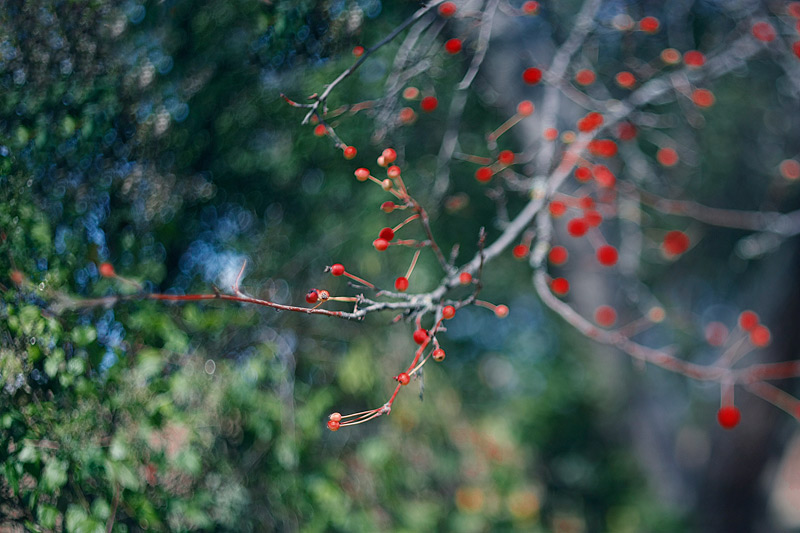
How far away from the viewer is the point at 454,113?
2236 millimetres

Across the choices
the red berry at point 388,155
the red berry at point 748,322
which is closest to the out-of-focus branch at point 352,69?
the red berry at point 388,155

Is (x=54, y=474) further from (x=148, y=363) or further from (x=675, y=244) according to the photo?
(x=675, y=244)

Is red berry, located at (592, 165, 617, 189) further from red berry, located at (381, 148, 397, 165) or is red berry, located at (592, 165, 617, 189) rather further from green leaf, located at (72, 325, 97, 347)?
green leaf, located at (72, 325, 97, 347)

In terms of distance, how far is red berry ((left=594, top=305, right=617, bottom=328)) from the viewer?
8.21 ft

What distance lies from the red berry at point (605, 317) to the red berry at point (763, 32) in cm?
117

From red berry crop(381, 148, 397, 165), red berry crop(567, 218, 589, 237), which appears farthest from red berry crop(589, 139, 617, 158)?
A: red berry crop(381, 148, 397, 165)

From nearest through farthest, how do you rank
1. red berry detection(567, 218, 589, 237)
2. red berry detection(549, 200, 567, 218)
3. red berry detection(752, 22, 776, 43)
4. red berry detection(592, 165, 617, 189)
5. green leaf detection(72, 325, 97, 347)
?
green leaf detection(72, 325, 97, 347) → red berry detection(549, 200, 567, 218) → red berry detection(592, 165, 617, 189) → red berry detection(567, 218, 589, 237) → red berry detection(752, 22, 776, 43)

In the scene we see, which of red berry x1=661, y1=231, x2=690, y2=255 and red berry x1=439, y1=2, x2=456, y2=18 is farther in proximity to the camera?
red berry x1=661, y1=231, x2=690, y2=255

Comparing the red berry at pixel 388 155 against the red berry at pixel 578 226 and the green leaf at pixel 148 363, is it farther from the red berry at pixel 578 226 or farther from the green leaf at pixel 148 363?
the red berry at pixel 578 226

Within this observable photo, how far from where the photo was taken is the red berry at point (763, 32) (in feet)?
6.44

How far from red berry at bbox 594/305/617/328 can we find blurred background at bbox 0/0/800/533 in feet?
0.56

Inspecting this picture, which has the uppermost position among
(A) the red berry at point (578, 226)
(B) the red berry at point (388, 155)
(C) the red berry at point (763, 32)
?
(B) the red berry at point (388, 155)

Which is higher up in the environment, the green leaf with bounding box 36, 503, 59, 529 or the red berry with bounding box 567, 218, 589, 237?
the green leaf with bounding box 36, 503, 59, 529

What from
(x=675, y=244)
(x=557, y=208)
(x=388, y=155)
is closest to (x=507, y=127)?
(x=557, y=208)
